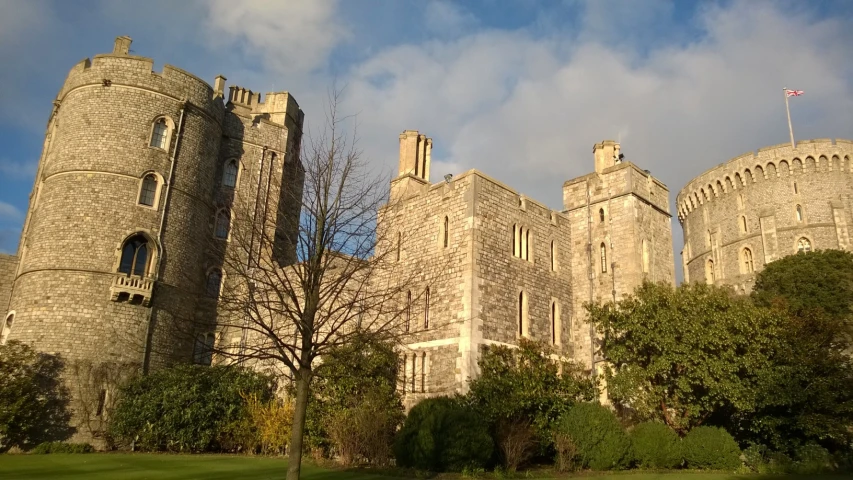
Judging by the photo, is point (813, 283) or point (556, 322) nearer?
point (556, 322)

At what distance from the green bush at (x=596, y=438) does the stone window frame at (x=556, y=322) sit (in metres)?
5.44

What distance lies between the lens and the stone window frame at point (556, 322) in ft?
77.5

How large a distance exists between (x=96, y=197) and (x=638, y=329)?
22110mm

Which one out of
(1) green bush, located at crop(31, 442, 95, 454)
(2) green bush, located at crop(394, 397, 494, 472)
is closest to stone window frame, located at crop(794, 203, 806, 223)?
(2) green bush, located at crop(394, 397, 494, 472)

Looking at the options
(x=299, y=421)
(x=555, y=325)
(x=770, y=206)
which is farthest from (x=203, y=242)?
(x=770, y=206)

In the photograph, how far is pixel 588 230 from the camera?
25562mm

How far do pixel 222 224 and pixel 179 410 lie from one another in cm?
1170

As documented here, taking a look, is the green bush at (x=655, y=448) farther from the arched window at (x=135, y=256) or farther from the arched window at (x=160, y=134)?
the arched window at (x=160, y=134)

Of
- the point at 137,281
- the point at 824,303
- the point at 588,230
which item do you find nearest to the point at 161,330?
the point at 137,281

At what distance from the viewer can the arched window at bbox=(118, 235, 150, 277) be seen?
25609 millimetres

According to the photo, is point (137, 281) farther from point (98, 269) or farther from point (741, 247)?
point (741, 247)

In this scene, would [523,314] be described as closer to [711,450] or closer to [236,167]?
[711,450]

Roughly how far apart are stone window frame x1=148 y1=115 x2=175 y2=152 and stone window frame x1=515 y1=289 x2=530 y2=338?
680 inches

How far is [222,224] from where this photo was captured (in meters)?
31.7
